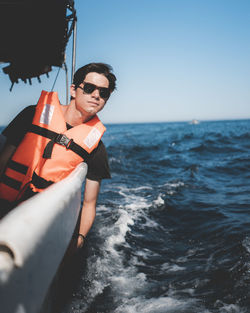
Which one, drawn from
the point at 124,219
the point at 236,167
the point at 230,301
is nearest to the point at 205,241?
the point at 230,301

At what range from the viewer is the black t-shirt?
2.12m

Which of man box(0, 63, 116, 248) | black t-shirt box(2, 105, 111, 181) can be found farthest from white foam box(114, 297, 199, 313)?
black t-shirt box(2, 105, 111, 181)

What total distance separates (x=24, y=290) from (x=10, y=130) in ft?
5.89

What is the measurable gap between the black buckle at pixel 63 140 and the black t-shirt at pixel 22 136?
1.12 ft

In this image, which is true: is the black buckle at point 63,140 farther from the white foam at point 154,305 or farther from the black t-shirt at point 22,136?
the white foam at point 154,305

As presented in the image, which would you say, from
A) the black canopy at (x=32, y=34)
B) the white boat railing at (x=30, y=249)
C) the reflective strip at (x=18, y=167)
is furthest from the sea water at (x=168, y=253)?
the black canopy at (x=32, y=34)

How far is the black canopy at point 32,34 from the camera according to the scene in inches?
93.3

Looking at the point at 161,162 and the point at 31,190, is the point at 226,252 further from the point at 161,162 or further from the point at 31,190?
the point at 161,162

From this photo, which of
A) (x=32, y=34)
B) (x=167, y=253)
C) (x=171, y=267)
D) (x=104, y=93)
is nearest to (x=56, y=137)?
(x=104, y=93)

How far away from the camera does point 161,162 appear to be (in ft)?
39.2

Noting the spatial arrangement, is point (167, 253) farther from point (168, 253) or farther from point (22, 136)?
point (22, 136)

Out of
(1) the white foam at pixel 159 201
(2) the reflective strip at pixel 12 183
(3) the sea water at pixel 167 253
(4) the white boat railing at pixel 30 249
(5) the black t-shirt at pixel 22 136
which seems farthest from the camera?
(1) the white foam at pixel 159 201

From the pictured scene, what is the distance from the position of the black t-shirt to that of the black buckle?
13.5 inches

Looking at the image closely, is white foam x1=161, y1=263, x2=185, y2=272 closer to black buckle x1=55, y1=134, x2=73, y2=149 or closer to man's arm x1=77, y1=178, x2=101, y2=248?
man's arm x1=77, y1=178, x2=101, y2=248
